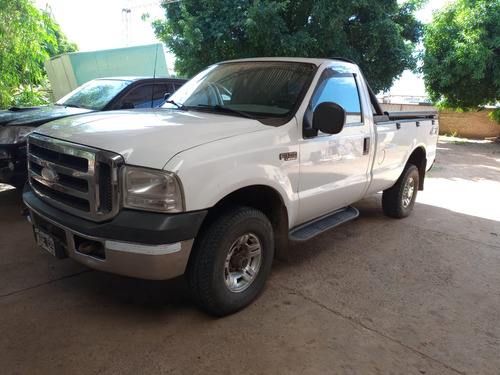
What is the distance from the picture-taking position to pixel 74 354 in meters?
2.43

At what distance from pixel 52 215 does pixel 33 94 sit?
6.86 m

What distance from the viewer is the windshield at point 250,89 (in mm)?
3418

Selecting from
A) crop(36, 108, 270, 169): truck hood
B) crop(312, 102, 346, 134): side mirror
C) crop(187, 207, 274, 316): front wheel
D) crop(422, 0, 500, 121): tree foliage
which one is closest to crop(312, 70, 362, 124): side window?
crop(312, 102, 346, 134): side mirror

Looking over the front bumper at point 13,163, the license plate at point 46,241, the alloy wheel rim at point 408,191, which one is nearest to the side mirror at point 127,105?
the front bumper at point 13,163

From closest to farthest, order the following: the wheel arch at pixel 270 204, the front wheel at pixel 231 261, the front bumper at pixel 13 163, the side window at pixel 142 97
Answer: the front wheel at pixel 231 261 → the wheel arch at pixel 270 204 → the front bumper at pixel 13 163 → the side window at pixel 142 97

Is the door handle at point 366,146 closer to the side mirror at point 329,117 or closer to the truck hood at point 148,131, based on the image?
the side mirror at point 329,117

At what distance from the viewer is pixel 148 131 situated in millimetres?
2635

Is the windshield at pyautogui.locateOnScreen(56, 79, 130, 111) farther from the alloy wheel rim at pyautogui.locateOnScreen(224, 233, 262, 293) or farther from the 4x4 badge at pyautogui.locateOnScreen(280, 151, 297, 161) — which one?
the alloy wheel rim at pyautogui.locateOnScreen(224, 233, 262, 293)

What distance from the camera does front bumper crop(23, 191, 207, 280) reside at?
93.9 inches

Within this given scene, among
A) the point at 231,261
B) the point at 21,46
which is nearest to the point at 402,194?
the point at 231,261

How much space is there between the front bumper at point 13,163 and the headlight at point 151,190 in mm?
2901

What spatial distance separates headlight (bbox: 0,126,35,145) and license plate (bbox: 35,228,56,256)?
2208 millimetres

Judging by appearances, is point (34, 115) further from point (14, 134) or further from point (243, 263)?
point (243, 263)

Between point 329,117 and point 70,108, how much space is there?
4.19m
